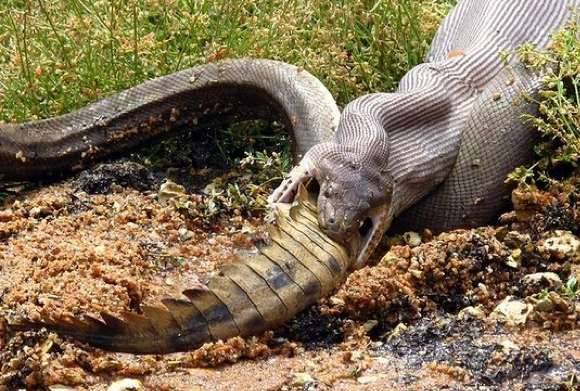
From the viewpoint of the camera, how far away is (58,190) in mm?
6297

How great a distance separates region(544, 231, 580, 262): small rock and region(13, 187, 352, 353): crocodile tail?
0.93 meters

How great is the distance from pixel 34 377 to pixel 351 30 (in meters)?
3.39

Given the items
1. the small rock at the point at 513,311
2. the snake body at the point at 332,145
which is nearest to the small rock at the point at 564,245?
the small rock at the point at 513,311

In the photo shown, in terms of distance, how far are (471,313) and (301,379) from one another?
2.93 feet

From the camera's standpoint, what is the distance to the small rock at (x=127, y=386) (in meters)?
4.11

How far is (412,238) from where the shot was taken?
5.68m

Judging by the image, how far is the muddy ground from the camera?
13.7ft

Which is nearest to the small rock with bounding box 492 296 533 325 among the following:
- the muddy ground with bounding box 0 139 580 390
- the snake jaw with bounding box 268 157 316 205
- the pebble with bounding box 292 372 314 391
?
the muddy ground with bounding box 0 139 580 390

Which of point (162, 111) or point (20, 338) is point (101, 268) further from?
point (162, 111)

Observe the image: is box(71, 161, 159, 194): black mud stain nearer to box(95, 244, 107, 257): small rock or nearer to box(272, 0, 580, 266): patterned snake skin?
box(95, 244, 107, 257): small rock

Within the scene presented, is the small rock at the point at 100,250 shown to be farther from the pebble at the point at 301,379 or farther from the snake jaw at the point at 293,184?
the pebble at the point at 301,379

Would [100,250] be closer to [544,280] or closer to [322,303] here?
[322,303]

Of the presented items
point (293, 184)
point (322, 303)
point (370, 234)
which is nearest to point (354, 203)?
point (370, 234)

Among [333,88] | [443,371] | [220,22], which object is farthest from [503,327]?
[220,22]
